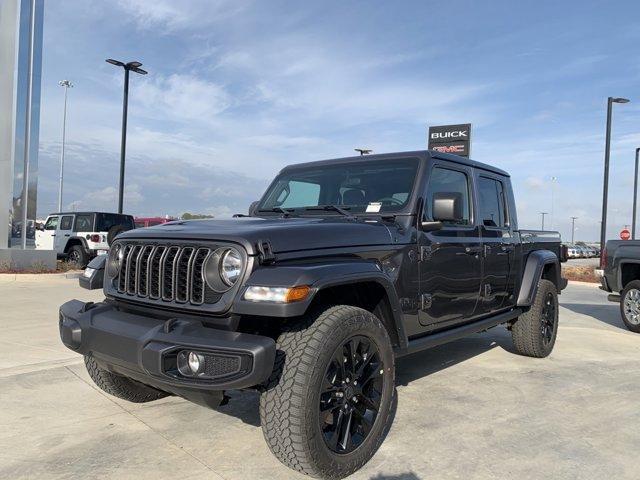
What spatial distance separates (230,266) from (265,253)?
21 centimetres

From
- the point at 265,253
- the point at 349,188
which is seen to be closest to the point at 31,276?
the point at 349,188

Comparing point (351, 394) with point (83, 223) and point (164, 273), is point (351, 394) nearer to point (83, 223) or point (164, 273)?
point (164, 273)

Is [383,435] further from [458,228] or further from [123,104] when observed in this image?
[123,104]

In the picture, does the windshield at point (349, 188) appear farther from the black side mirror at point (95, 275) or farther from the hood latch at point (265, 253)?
the black side mirror at point (95, 275)

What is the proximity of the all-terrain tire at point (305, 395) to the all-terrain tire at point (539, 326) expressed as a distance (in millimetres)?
3283

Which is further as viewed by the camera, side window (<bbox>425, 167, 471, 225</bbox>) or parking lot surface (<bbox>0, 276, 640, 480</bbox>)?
side window (<bbox>425, 167, 471, 225</bbox>)

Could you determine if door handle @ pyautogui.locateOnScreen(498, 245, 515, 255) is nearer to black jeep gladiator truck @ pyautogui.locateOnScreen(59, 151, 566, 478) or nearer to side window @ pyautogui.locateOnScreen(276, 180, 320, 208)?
black jeep gladiator truck @ pyautogui.locateOnScreen(59, 151, 566, 478)

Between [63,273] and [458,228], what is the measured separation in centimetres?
1143

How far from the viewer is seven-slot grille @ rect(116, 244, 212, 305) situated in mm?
2865

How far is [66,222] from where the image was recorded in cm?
1575

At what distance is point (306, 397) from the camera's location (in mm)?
2590

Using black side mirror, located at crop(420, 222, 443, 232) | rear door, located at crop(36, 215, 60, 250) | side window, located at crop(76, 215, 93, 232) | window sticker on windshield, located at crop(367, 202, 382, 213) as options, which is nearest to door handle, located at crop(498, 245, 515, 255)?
black side mirror, located at crop(420, 222, 443, 232)

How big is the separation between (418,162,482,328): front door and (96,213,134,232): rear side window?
13147 millimetres

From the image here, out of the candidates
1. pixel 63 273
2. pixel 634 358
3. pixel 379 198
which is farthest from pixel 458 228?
pixel 63 273
